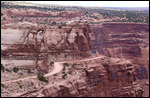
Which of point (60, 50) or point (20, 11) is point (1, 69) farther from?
point (20, 11)

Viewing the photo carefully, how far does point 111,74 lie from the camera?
2080 inches

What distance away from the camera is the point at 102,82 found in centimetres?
5075

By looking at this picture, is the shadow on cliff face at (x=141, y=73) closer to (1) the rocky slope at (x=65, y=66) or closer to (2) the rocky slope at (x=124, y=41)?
(2) the rocky slope at (x=124, y=41)

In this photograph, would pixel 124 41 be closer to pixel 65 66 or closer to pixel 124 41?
pixel 124 41

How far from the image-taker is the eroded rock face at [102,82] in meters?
42.0

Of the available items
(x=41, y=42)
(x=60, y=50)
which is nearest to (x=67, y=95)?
(x=41, y=42)

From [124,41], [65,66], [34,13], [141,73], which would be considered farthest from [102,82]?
[34,13]

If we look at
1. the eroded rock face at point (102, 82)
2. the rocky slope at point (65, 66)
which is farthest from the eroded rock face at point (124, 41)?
the eroded rock face at point (102, 82)

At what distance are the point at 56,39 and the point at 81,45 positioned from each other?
14.3ft

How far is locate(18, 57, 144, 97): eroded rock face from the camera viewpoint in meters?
42.0

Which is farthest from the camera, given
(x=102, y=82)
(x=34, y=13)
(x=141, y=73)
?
(x=34, y=13)

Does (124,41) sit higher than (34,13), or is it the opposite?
(34,13)

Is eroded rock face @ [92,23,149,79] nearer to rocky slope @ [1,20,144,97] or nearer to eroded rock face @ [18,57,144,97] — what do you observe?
rocky slope @ [1,20,144,97]

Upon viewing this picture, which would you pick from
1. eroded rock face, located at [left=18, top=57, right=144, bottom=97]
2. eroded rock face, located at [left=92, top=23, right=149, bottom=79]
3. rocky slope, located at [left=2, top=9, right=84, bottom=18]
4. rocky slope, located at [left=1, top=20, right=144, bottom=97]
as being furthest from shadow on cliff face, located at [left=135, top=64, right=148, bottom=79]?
rocky slope, located at [left=2, top=9, right=84, bottom=18]
